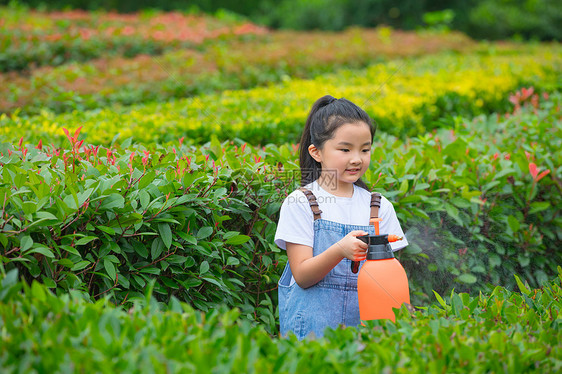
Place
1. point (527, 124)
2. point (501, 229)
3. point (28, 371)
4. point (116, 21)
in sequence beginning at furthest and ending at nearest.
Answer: point (116, 21), point (527, 124), point (501, 229), point (28, 371)

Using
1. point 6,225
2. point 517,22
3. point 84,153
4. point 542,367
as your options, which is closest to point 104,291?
point 6,225

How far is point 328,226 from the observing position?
2.10 m

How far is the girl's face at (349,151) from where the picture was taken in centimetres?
211

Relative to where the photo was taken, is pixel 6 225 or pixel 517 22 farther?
pixel 517 22

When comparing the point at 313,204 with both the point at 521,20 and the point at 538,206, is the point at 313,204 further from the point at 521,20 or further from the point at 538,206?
the point at 521,20

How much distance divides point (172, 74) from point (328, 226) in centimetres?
554

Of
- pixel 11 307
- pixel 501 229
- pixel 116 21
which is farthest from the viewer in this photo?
pixel 116 21

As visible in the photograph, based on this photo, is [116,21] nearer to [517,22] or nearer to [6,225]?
[6,225]

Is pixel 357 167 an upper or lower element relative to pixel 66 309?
upper

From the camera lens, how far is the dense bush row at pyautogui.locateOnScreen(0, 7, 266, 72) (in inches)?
331

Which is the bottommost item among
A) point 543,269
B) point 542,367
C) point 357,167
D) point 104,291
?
point 543,269

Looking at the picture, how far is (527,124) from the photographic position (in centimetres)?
416

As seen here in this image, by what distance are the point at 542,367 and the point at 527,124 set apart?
315 centimetres

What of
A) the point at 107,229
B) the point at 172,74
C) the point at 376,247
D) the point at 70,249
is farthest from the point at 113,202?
the point at 172,74
